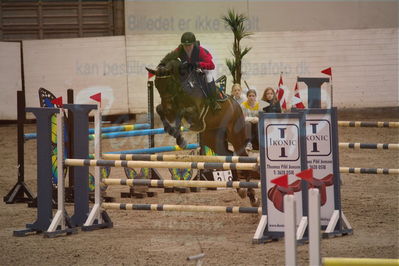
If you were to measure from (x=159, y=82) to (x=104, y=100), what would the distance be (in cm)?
989

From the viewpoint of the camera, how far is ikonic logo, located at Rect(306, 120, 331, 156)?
6.19 metres

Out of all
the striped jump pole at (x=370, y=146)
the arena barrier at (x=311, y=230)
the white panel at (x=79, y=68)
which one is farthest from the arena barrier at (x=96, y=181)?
the white panel at (x=79, y=68)

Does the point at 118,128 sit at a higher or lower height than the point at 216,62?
lower

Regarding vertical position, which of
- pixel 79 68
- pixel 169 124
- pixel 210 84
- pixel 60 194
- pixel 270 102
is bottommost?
pixel 60 194

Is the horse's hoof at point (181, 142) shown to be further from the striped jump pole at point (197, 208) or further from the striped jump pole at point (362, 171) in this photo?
the striped jump pole at point (362, 171)

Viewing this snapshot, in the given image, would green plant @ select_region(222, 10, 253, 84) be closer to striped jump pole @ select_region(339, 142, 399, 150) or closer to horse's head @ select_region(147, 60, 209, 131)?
horse's head @ select_region(147, 60, 209, 131)

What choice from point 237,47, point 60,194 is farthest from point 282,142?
point 237,47

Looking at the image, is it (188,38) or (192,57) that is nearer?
(188,38)

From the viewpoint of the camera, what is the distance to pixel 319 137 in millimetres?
6238

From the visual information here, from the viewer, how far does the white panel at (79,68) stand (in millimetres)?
15922

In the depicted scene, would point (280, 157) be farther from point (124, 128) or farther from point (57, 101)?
point (124, 128)

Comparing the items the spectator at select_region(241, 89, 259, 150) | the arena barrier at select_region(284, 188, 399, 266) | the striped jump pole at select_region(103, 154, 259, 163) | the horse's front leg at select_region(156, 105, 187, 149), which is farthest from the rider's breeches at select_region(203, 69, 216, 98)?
the arena barrier at select_region(284, 188, 399, 266)

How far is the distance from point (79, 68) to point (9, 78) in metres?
1.38

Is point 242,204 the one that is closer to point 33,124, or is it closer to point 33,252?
point 33,252
